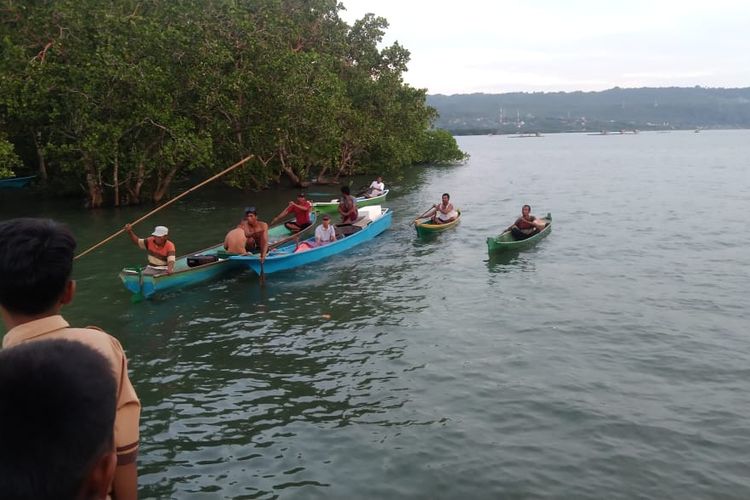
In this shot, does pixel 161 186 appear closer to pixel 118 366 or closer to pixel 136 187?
pixel 136 187

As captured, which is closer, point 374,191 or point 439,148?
point 374,191

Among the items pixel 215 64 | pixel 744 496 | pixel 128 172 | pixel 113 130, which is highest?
pixel 215 64

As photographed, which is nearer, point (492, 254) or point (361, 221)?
point (492, 254)

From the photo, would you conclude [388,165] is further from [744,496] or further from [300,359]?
[744,496]

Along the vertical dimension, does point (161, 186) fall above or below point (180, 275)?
above

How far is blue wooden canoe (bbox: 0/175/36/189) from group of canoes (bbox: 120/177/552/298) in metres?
21.0

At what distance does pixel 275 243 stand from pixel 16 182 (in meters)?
24.6

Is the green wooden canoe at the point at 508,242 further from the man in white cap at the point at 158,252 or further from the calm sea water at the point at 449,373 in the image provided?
the man in white cap at the point at 158,252

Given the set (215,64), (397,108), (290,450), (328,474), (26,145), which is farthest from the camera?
(397,108)

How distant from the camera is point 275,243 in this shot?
17.4 m

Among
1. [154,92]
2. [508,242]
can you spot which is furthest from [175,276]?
[154,92]

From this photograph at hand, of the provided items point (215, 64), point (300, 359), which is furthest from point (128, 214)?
point (300, 359)

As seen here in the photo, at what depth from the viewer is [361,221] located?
2078 centimetres

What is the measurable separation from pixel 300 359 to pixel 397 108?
31944 millimetres
